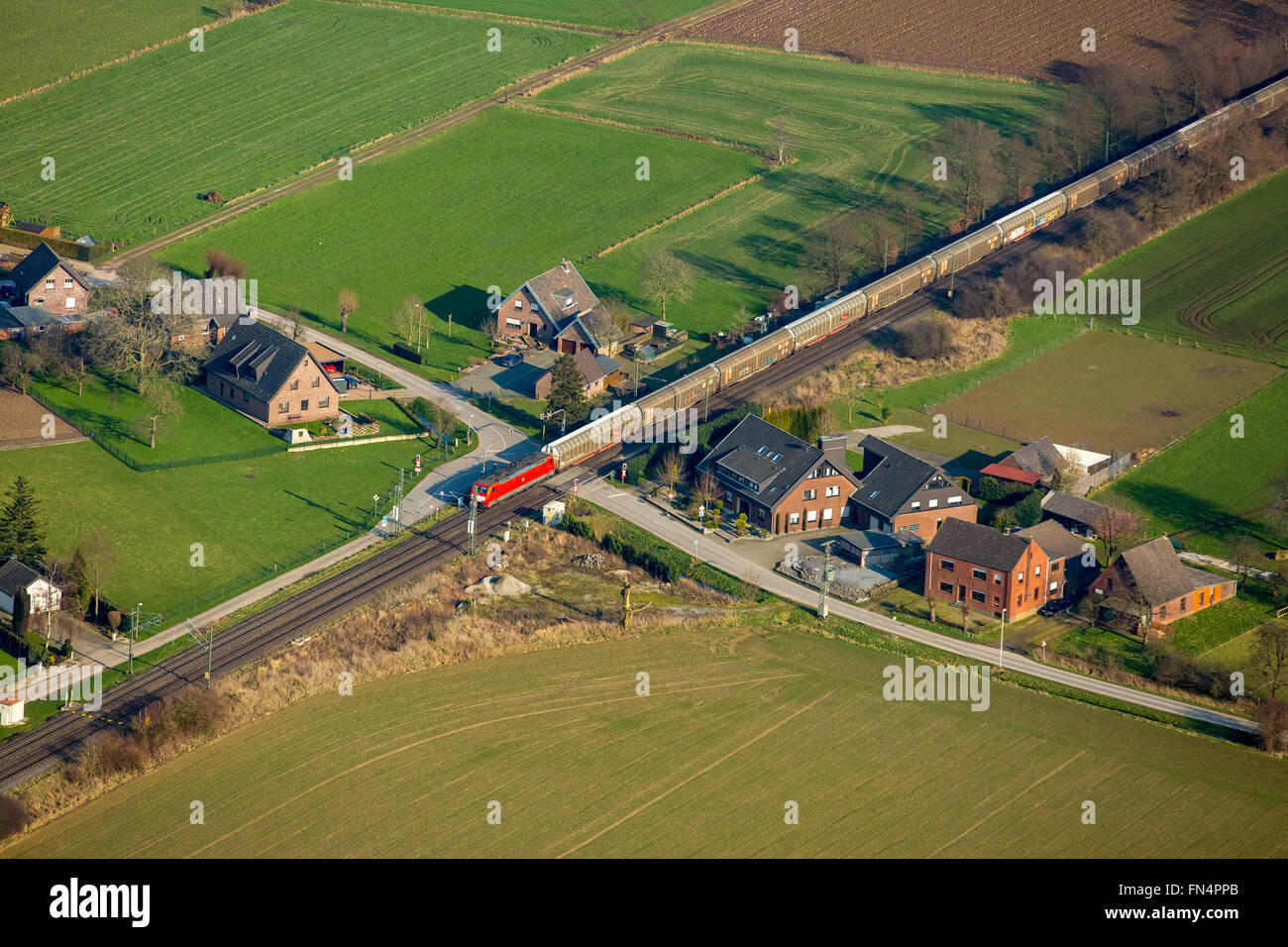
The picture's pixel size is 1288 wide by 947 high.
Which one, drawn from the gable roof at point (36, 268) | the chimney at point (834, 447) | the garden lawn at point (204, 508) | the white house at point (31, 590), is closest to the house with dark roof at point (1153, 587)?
the chimney at point (834, 447)

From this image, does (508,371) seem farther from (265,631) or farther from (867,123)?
(867,123)

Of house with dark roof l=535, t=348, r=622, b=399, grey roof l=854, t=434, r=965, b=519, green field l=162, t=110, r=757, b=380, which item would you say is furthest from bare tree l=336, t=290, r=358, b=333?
grey roof l=854, t=434, r=965, b=519

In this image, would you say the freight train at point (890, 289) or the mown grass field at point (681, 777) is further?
the freight train at point (890, 289)

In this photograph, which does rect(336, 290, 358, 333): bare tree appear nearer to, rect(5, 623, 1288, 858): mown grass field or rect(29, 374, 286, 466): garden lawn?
rect(29, 374, 286, 466): garden lawn

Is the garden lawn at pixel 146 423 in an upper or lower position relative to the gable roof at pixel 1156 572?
upper

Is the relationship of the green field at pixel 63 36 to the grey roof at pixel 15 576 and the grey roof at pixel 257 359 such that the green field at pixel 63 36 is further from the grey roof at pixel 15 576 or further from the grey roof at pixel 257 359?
the grey roof at pixel 15 576
